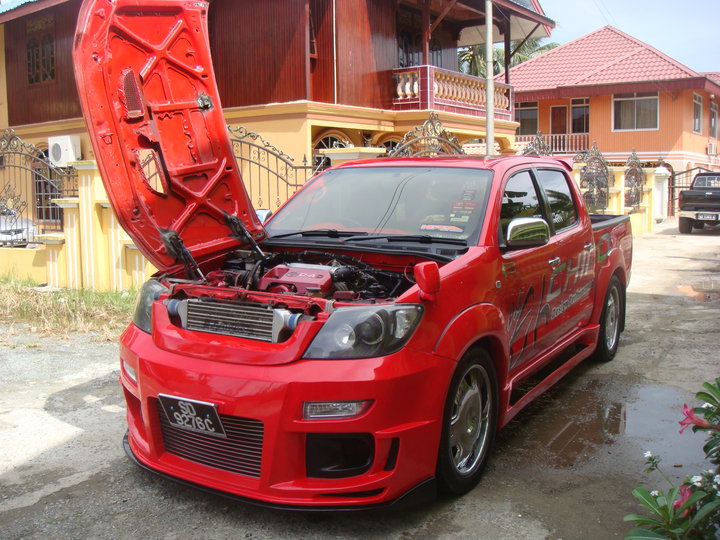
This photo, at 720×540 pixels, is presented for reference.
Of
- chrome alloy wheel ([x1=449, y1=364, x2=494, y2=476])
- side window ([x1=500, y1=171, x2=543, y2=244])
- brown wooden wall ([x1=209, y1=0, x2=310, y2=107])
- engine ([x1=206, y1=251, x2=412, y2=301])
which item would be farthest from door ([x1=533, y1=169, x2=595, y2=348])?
brown wooden wall ([x1=209, y1=0, x2=310, y2=107])

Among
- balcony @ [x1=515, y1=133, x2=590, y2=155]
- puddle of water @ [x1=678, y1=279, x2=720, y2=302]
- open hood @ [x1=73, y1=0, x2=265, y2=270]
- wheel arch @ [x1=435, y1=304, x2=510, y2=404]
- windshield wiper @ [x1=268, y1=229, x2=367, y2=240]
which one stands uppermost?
balcony @ [x1=515, y1=133, x2=590, y2=155]

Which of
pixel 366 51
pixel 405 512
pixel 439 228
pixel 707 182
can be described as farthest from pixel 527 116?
pixel 405 512

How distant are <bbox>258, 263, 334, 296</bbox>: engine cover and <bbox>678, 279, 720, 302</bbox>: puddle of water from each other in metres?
7.07

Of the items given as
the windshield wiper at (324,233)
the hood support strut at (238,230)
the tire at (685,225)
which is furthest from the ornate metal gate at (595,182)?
the hood support strut at (238,230)

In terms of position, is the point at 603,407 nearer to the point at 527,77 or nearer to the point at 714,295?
the point at 714,295

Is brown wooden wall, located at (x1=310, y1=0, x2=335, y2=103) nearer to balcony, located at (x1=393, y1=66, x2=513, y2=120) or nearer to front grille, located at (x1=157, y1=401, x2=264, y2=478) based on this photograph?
balcony, located at (x1=393, y1=66, x2=513, y2=120)

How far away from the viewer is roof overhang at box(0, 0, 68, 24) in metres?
17.5

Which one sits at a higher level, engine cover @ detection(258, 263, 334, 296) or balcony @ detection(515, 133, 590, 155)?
balcony @ detection(515, 133, 590, 155)

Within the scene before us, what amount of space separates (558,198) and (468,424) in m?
2.35

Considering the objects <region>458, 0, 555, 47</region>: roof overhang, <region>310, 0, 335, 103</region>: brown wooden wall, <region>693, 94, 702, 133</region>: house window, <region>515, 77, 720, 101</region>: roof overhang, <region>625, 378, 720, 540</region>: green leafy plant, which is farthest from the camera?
<region>693, 94, 702, 133</region>: house window

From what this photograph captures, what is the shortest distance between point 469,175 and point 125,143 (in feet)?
6.99

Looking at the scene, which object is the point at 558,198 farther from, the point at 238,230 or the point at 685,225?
the point at 685,225

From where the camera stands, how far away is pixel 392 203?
4.80 metres

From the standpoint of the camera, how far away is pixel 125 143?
4.40m
